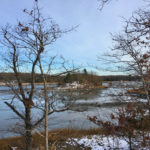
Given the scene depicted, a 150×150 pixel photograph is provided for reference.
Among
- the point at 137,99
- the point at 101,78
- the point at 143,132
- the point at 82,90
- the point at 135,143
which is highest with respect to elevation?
the point at 101,78

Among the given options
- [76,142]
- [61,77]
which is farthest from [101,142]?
[61,77]

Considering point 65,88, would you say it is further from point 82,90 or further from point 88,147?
point 88,147

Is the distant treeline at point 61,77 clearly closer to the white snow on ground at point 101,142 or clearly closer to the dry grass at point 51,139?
the dry grass at point 51,139

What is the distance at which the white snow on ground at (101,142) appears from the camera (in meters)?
6.28

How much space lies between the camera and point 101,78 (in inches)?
201

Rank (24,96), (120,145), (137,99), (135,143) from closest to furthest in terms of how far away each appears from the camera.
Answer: (24,96)
(137,99)
(135,143)
(120,145)

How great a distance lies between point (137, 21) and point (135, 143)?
161 inches

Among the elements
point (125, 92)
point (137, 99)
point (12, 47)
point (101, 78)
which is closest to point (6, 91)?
point (12, 47)

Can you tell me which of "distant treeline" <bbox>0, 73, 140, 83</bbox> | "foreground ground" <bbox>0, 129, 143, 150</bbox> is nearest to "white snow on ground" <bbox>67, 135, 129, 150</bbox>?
"foreground ground" <bbox>0, 129, 143, 150</bbox>

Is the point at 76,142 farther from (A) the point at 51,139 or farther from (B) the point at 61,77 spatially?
(B) the point at 61,77

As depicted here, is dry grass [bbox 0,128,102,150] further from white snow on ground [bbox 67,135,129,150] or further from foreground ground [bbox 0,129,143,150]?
white snow on ground [bbox 67,135,129,150]

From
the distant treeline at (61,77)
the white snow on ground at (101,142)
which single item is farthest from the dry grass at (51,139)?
the distant treeline at (61,77)

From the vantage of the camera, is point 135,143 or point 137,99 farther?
point 135,143

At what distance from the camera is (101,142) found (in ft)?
23.9
